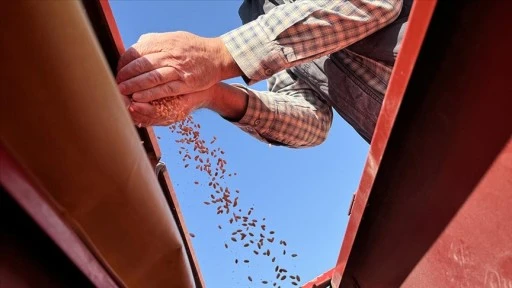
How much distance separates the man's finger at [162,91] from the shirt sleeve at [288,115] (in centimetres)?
65

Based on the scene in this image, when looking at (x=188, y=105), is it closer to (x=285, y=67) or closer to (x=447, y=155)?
(x=285, y=67)

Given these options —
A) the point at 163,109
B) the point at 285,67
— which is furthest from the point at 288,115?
the point at 163,109

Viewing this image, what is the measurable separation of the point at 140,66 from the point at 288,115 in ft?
3.38

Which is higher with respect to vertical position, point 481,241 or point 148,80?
point 148,80

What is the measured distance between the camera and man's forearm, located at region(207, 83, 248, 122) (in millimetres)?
1645

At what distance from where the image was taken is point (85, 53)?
2.06ft

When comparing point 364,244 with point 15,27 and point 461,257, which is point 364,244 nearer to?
point 461,257

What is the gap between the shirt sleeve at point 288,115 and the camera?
6.45 ft

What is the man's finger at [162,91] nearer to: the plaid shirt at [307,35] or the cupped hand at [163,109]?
the cupped hand at [163,109]

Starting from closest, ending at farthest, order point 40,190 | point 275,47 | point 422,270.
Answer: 1. point 40,190
2. point 422,270
3. point 275,47

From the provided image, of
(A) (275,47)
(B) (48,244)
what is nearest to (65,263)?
(B) (48,244)

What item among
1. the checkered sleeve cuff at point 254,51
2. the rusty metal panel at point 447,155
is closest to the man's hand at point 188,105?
the checkered sleeve cuff at point 254,51

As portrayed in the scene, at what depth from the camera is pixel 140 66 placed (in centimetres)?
118

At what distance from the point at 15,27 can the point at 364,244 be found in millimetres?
995
